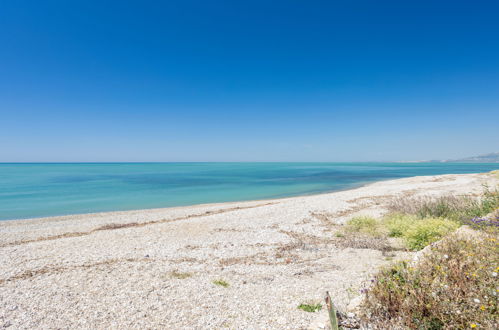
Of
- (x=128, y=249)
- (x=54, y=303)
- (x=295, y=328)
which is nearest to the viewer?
(x=295, y=328)

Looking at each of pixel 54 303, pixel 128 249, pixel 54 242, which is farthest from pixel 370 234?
pixel 54 242

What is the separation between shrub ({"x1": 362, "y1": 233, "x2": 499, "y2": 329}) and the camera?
321 centimetres

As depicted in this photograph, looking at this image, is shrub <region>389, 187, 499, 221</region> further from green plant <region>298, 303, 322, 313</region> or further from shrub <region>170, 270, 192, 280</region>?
shrub <region>170, 270, 192, 280</region>

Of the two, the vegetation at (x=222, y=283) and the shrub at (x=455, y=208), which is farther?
the shrub at (x=455, y=208)

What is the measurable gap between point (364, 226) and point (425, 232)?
304 cm

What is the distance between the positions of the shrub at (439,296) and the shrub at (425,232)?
12.0 ft

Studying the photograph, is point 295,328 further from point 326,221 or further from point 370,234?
point 326,221

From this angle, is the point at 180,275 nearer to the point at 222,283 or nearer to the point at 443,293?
the point at 222,283

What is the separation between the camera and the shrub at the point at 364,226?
10609 millimetres

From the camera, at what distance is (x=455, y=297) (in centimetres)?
347

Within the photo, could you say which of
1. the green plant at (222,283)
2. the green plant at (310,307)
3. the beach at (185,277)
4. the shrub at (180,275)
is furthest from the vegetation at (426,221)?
the shrub at (180,275)

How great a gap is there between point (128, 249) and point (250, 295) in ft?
20.3

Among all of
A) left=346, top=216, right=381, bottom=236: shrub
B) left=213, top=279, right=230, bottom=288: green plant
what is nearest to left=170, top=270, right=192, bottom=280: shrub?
left=213, top=279, right=230, bottom=288: green plant

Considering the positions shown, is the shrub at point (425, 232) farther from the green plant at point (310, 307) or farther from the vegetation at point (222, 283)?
the vegetation at point (222, 283)
